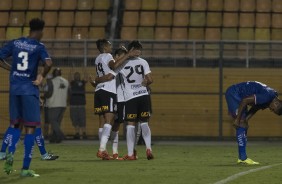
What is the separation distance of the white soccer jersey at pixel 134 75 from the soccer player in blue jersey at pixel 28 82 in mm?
3871

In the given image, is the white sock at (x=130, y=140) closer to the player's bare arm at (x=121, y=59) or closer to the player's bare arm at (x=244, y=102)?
the player's bare arm at (x=121, y=59)

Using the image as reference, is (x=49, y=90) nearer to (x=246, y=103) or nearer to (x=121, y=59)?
(x=121, y=59)

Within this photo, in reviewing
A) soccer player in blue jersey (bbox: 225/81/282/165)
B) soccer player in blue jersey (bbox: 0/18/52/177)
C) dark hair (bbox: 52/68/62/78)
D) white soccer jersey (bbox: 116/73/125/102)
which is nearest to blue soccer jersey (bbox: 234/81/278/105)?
soccer player in blue jersey (bbox: 225/81/282/165)

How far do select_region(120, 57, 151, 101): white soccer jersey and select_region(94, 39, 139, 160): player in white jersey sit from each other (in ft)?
0.78

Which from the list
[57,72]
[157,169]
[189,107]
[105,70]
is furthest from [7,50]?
[189,107]

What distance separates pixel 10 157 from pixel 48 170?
59.2 inches

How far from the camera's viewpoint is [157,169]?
1280 centimetres

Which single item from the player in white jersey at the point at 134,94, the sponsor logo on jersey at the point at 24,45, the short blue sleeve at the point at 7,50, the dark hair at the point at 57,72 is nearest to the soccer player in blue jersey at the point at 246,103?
the player in white jersey at the point at 134,94

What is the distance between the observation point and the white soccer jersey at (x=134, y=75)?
1519cm

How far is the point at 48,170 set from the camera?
12547mm

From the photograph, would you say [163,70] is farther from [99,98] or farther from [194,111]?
[99,98]

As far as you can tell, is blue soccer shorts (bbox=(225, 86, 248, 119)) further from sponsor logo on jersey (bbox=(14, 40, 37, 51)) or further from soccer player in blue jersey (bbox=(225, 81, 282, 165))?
sponsor logo on jersey (bbox=(14, 40, 37, 51))

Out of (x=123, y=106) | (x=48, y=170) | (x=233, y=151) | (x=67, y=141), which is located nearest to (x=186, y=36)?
(x=67, y=141)

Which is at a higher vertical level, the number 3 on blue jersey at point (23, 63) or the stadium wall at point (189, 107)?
the number 3 on blue jersey at point (23, 63)
